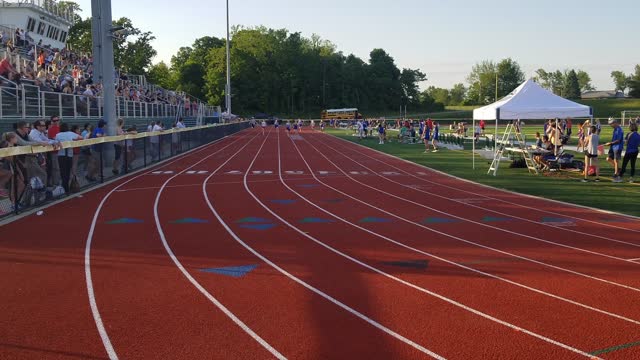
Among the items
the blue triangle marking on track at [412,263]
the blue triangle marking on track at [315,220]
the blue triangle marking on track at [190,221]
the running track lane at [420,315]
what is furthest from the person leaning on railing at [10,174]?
the blue triangle marking on track at [412,263]

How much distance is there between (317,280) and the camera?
7.35 metres

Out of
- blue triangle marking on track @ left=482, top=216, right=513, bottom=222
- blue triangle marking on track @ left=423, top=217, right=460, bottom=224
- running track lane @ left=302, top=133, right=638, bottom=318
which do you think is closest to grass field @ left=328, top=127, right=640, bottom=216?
blue triangle marking on track @ left=482, top=216, right=513, bottom=222

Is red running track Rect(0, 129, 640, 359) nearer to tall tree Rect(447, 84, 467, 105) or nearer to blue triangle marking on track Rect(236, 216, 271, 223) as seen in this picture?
blue triangle marking on track Rect(236, 216, 271, 223)

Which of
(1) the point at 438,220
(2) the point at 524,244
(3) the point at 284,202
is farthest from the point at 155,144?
(2) the point at 524,244

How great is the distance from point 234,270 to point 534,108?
15.4m

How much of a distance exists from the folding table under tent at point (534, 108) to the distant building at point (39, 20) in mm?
29243

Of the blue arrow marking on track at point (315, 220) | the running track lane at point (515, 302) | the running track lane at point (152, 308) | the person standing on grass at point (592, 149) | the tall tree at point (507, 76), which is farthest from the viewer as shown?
the tall tree at point (507, 76)

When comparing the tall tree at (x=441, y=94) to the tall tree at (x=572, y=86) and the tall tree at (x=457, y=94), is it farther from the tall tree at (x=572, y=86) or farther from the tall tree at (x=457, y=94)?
the tall tree at (x=572, y=86)

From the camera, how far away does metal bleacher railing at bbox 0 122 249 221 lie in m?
11.2

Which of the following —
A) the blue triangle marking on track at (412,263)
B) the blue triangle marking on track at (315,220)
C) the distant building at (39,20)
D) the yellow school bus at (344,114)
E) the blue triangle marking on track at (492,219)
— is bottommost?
the blue triangle marking on track at (412,263)

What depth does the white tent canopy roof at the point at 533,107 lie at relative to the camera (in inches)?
792

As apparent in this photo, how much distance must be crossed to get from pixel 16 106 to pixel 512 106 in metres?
15.6

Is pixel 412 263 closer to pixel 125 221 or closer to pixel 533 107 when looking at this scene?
pixel 125 221

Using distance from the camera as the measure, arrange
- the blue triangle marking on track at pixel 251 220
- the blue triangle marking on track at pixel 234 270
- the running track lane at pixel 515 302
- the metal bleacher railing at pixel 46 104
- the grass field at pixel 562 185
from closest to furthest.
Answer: the running track lane at pixel 515 302
the blue triangle marking on track at pixel 234 270
the blue triangle marking on track at pixel 251 220
the grass field at pixel 562 185
the metal bleacher railing at pixel 46 104
